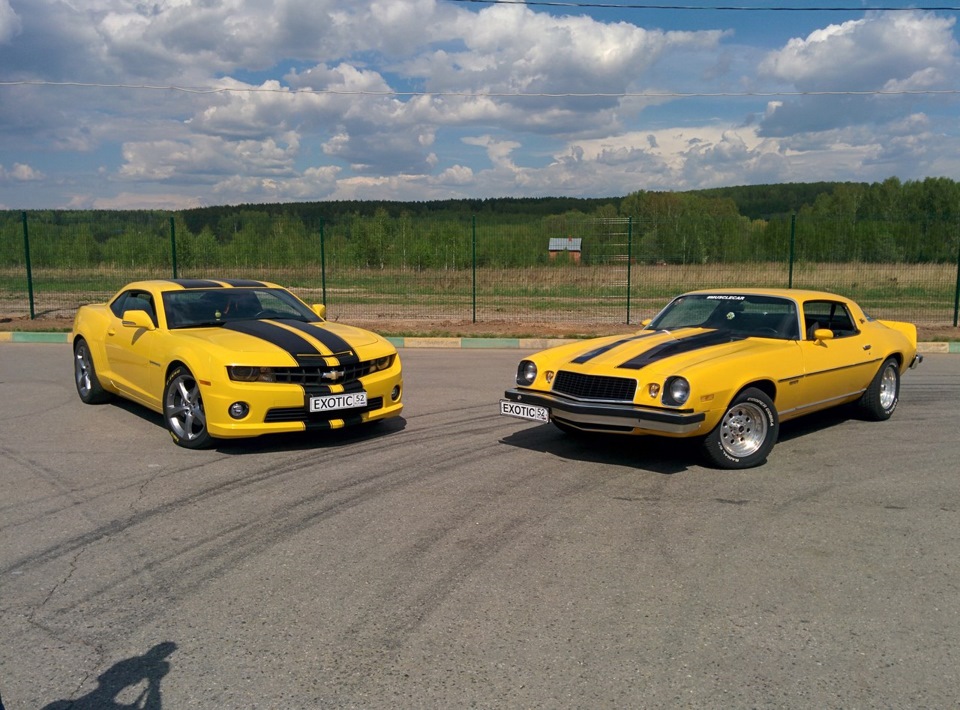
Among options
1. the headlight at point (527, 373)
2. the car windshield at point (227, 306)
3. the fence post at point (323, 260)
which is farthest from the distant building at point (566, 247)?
the headlight at point (527, 373)

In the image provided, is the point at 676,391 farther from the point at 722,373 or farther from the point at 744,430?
the point at 744,430

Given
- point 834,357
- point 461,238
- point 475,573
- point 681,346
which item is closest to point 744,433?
point 681,346

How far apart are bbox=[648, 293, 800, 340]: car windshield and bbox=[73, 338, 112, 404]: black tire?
229 inches

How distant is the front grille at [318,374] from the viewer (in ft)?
22.2

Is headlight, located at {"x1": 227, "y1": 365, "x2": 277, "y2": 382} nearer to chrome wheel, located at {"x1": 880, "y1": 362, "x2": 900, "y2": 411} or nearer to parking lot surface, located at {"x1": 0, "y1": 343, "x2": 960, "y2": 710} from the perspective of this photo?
parking lot surface, located at {"x1": 0, "y1": 343, "x2": 960, "y2": 710}

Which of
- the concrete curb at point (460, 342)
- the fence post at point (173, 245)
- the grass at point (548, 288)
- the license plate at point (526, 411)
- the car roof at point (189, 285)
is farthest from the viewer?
the fence post at point (173, 245)

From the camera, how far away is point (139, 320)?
759 cm

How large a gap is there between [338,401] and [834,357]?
14.2 feet

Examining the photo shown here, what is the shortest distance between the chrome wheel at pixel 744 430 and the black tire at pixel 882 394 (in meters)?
2.12

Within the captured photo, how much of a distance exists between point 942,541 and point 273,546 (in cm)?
383

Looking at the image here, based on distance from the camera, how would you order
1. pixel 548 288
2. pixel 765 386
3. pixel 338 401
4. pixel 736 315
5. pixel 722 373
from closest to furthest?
pixel 722 373
pixel 765 386
pixel 338 401
pixel 736 315
pixel 548 288

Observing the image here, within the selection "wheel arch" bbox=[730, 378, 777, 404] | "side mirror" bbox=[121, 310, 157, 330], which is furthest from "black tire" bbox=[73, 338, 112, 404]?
"wheel arch" bbox=[730, 378, 777, 404]

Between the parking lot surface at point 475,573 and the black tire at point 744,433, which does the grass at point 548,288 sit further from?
the black tire at point 744,433

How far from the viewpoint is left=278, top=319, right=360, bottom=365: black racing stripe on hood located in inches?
278
